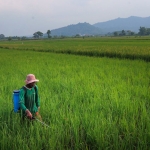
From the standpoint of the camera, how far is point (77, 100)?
3.96 meters

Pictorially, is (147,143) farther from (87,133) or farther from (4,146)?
(4,146)

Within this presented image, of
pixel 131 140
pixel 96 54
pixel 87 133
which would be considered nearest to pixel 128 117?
pixel 131 140

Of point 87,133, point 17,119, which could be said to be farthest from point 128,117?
point 17,119

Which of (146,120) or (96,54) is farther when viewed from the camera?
(96,54)

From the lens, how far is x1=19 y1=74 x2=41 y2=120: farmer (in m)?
2.71

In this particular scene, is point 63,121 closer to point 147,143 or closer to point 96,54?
point 147,143

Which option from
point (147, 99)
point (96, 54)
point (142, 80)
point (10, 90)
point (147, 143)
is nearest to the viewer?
point (147, 143)

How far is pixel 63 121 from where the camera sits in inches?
113

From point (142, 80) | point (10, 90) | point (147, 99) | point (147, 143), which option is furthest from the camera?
point (142, 80)

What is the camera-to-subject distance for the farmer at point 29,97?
271cm

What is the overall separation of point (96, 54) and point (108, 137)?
13.3 m

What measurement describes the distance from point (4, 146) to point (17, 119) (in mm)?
583

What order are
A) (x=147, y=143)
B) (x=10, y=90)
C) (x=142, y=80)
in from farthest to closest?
1. (x=142, y=80)
2. (x=10, y=90)
3. (x=147, y=143)

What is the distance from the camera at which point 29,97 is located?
9.39 ft
